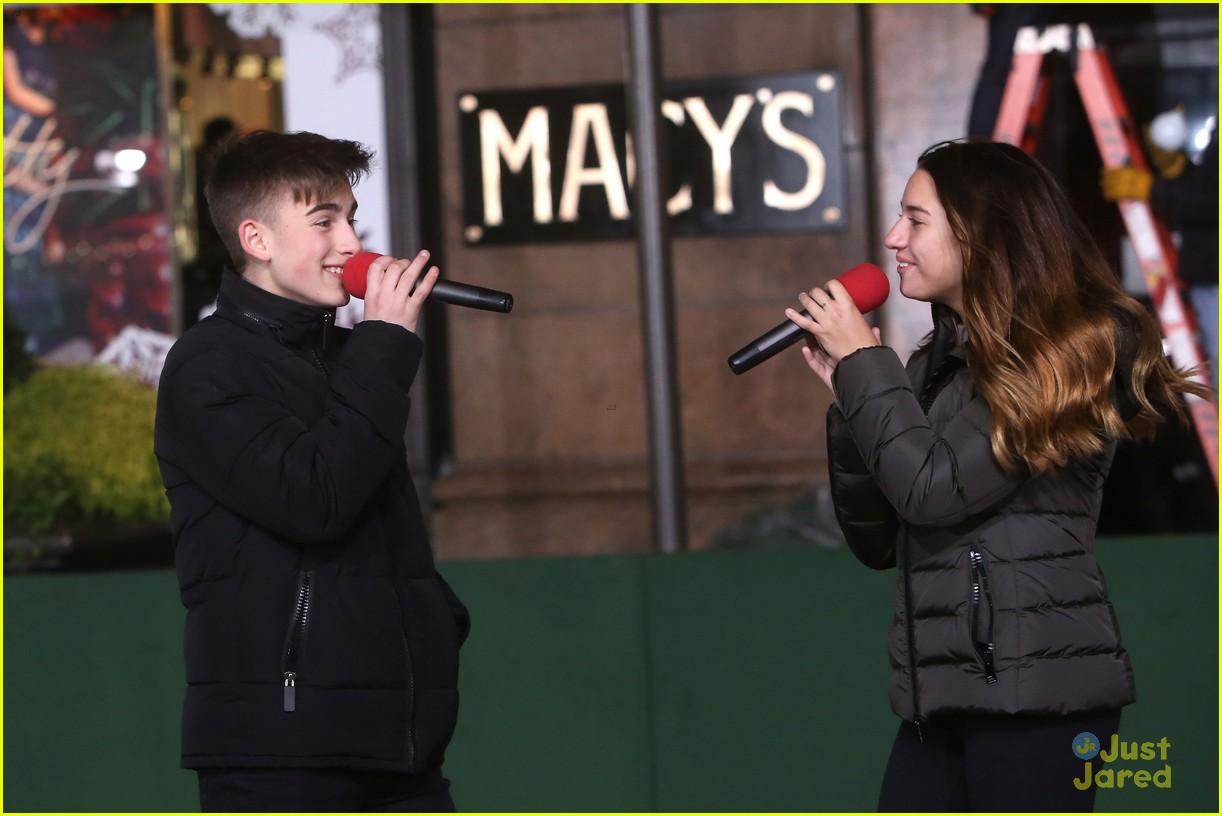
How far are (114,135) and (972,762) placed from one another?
12.7ft

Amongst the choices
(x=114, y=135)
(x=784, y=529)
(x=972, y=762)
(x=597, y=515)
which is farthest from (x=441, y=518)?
(x=972, y=762)

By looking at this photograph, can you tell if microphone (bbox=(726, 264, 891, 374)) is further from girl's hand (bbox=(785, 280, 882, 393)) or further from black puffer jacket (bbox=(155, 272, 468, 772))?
black puffer jacket (bbox=(155, 272, 468, 772))

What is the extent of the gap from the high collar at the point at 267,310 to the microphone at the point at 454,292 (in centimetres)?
9

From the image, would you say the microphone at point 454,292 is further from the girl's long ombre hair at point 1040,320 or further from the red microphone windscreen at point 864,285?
the girl's long ombre hair at point 1040,320

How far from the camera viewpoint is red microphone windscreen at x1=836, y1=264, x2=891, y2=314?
2553 mm

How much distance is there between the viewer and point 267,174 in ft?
7.95

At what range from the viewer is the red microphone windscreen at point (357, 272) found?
2.38 metres

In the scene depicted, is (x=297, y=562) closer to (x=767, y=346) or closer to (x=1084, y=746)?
(x=767, y=346)

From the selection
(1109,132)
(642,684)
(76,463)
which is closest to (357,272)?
(642,684)

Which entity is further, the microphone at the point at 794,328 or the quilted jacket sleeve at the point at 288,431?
the microphone at the point at 794,328

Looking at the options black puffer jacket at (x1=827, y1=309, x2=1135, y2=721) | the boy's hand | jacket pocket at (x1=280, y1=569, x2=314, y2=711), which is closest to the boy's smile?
the boy's hand

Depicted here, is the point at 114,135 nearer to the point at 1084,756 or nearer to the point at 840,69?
the point at 840,69

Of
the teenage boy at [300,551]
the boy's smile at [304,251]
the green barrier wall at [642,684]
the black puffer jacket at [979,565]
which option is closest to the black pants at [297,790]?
the teenage boy at [300,551]

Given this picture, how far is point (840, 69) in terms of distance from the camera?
4.97 metres
